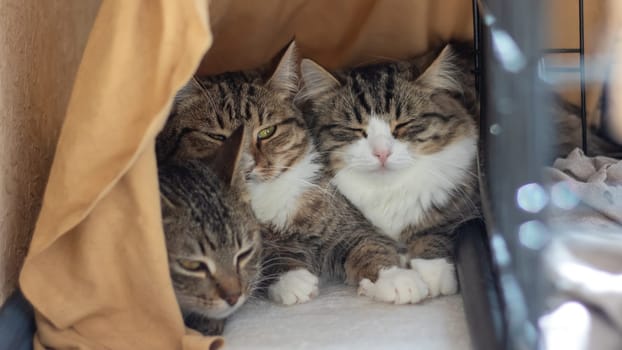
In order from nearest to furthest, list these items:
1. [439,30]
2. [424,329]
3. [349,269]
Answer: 1. [424,329]
2. [349,269]
3. [439,30]

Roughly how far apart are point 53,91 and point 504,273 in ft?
3.43

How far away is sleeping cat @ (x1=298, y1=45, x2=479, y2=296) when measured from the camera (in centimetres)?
176

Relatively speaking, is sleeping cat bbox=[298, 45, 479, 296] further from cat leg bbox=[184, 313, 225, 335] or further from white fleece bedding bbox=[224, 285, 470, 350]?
cat leg bbox=[184, 313, 225, 335]

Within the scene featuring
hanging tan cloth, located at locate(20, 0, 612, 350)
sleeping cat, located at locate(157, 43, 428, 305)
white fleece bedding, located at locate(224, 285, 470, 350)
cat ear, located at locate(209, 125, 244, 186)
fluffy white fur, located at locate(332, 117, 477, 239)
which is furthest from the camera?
fluffy white fur, located at locate(332, 117, 477, 239)

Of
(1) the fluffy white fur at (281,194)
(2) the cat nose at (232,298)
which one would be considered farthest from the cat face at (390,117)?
(2) the cat nose at (232,298)

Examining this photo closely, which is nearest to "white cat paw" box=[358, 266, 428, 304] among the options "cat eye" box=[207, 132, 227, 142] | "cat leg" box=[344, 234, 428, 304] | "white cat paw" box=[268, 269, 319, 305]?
"cat leg" box=[344, 234, 428, 304]

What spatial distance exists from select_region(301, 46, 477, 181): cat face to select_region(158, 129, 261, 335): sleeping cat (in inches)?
14.5

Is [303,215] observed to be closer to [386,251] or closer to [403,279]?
[386,251]

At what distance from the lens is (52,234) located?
46.4 inches

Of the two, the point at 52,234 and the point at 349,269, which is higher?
the point at 52,234

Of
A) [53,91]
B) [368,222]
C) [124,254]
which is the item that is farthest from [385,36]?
[124,254]

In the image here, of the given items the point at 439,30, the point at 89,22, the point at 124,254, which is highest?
the point at 89,22

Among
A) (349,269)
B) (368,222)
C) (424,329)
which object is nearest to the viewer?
(424,329)

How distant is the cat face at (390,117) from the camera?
1743 mm
